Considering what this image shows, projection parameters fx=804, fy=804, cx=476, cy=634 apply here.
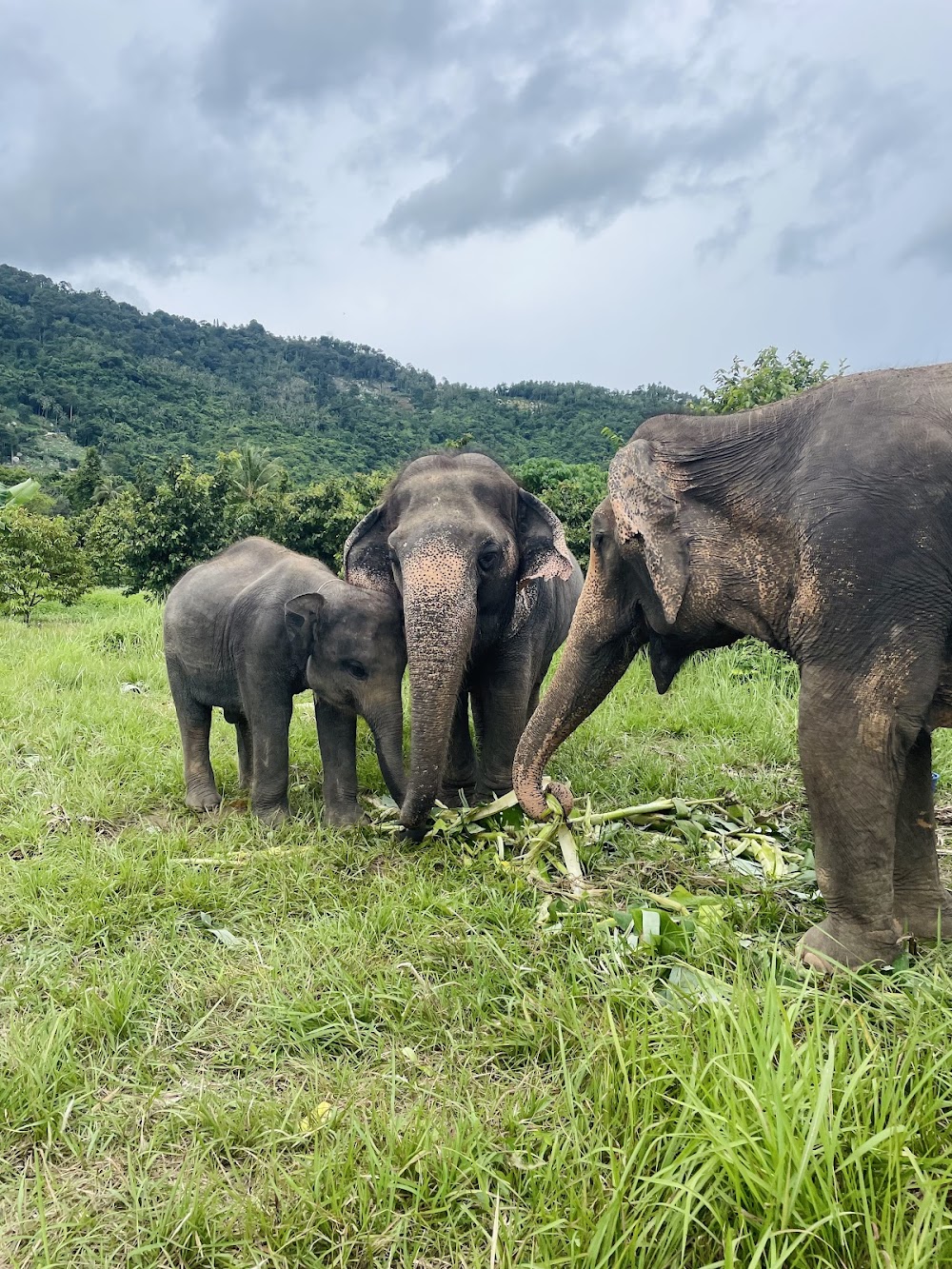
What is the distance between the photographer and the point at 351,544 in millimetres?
4102

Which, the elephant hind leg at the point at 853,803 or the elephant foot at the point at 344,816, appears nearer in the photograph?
the elephant hind leg at the point at 853,803

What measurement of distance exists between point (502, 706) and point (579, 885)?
51.3 inches

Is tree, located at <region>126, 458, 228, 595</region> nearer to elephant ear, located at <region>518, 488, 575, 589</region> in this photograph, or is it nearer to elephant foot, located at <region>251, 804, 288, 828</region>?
elephant foot, located at <region>251, 804, 288, 828</region>

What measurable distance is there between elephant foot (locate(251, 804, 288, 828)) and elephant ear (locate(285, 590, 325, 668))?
2.76 feet

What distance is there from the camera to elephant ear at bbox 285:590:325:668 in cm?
382

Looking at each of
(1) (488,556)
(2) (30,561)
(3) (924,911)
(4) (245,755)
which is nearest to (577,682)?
(1) (488,556)

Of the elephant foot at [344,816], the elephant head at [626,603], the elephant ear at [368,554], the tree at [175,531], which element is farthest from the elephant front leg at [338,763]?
the tree at [175,531]

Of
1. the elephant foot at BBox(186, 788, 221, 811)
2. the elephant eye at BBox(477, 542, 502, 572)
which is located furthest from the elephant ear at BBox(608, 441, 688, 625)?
the elephant foot at BBox(186, 788, 221, 811)

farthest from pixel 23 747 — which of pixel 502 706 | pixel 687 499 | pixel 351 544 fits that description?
pixel 687 499

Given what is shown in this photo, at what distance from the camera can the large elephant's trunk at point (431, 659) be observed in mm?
3312

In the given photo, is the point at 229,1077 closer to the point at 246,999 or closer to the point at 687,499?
the point at 246,999

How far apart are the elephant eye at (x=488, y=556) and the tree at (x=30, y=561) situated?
45.4 ft

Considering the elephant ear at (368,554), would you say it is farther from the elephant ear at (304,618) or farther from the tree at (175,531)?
the tree at (175,531)

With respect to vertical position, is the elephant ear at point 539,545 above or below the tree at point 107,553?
below
